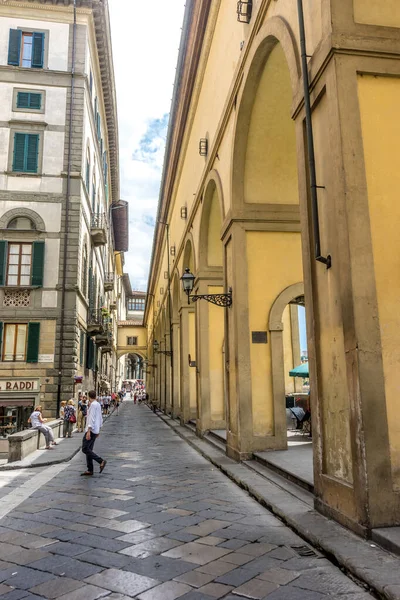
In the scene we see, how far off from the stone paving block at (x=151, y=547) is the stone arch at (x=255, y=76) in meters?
4.60

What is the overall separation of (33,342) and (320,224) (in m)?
14.3

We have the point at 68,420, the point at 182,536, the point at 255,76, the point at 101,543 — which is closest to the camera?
the point at 101,543

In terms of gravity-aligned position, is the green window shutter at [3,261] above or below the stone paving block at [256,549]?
above

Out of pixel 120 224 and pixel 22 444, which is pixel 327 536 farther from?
pixel 120 224

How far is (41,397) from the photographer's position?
16.8 meters

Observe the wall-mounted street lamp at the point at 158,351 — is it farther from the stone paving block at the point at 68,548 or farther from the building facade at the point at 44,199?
the stone paving block at the point at 68,548

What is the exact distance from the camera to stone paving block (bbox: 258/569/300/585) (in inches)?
128

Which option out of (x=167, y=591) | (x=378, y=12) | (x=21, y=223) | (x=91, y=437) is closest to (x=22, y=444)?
(x=91, y=437)

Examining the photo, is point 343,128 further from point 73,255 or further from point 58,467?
point 73,255

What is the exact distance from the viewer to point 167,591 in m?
3.12

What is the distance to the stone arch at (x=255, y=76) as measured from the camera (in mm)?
5527

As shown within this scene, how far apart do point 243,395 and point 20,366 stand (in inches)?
435

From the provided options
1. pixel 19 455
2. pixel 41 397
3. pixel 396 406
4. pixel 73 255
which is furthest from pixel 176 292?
pixel 396 406

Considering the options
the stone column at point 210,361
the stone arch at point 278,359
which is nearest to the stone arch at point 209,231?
the stone column at point 210,361
